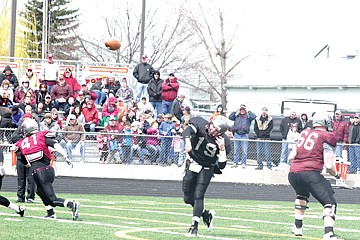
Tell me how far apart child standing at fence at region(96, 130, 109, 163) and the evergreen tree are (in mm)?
40980

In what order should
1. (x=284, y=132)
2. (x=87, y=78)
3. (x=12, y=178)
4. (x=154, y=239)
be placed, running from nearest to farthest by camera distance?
(x=154, y=239) → (x=12, y=178) → (x=284, y=132) → (x=87, y=78)

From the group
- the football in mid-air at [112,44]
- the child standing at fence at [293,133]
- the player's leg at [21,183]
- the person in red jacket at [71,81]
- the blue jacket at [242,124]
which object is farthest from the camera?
the football in mid-air at [112,44]

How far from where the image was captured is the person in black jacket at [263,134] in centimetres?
2741

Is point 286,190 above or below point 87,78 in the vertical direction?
below

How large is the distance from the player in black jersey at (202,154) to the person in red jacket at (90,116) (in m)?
14.1

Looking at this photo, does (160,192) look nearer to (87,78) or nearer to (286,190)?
(286,190)

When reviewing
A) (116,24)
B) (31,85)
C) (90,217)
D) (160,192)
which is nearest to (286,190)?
(160,192)

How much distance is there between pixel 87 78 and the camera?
109ft

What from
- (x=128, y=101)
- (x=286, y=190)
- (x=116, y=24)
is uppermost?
(x=116, y=24)

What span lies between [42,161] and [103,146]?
1109 cm

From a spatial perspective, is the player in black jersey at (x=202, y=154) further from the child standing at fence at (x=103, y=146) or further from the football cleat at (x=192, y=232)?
the child standing at fence at (x=103, y=146)

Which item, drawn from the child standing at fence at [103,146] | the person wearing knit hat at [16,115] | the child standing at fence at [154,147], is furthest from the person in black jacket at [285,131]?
the person wearing knit hat at [16,115]

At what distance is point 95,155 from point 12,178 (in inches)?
102

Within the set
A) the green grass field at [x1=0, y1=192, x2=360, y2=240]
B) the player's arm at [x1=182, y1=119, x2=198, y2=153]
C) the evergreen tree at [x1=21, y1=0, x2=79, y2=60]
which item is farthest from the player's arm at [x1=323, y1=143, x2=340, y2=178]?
the evergreen tree at [x1=21, y1=0, x2=79, y2=60]
